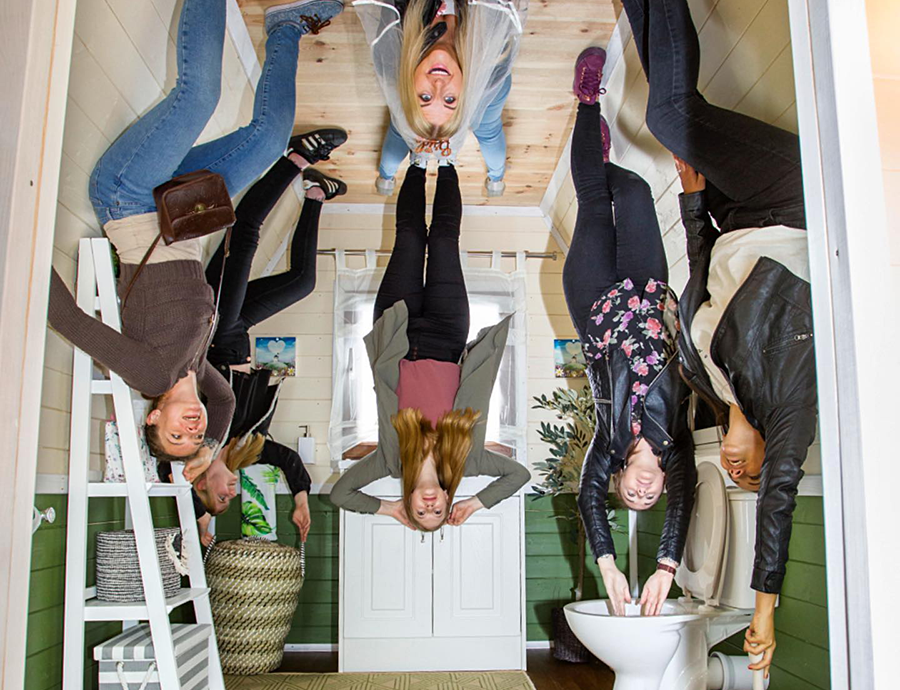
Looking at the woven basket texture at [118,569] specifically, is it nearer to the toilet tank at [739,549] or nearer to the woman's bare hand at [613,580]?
the woman's bare hand at [613,580]

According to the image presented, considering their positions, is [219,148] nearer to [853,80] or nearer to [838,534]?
[853,80]

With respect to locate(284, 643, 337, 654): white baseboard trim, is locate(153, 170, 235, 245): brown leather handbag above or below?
above

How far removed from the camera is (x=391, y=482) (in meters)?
3.62

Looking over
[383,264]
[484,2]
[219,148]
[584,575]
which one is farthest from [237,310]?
[584,575]

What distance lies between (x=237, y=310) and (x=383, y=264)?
1162mm

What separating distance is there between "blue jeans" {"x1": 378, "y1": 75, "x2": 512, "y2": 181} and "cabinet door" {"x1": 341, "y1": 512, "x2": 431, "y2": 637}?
5.41 ft

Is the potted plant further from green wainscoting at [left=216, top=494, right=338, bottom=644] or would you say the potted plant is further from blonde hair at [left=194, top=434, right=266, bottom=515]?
blonde hair at [left=194, top=434, right=266, bottom=515]

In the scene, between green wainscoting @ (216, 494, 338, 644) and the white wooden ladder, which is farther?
green wainscoting @ (216, 494, 338, 644)

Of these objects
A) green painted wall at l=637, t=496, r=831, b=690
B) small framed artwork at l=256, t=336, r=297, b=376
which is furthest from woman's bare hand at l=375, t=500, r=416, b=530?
green painted wall at l=637, t=496, r=831, b=690

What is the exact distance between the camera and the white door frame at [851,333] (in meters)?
0.97

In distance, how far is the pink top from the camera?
9.73 feet

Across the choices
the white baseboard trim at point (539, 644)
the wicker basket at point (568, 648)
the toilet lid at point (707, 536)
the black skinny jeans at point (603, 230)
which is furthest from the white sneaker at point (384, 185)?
the white baseboard trim at point (539, 644)

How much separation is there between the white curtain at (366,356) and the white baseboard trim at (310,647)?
3.05 ft

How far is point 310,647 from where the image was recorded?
384cm
